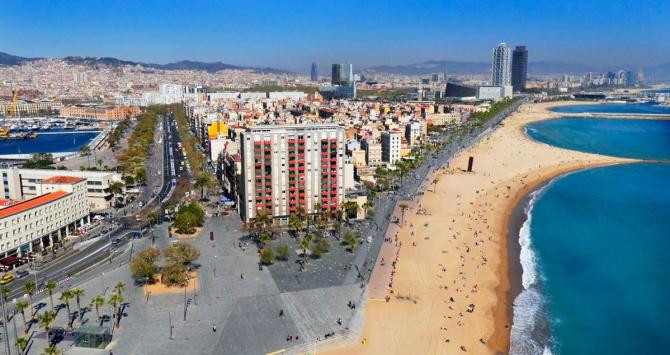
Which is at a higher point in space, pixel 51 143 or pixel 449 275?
pixel 51 143

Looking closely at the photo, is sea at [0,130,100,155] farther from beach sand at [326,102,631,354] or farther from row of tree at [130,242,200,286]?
beach sand at [326,102,631,354]

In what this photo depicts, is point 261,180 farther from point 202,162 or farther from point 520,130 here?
point 520,130

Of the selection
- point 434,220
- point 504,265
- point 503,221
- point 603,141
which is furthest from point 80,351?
point 603,141

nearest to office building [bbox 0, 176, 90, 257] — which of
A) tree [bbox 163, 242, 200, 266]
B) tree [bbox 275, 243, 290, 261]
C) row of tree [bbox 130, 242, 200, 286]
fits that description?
row of tree [bbox 130, 242, 200, 286]

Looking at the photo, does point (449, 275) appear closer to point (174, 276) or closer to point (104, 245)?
point (174, 276)

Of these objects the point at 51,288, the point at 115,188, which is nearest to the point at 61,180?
Result: the point at 115,188

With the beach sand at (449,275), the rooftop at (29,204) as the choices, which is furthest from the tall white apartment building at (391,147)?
the rooftop at (29,204)
